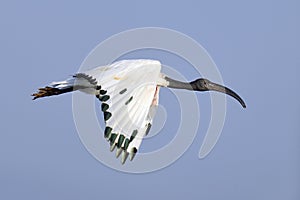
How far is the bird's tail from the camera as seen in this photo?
22.7 feet

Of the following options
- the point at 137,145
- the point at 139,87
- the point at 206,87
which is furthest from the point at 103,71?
the point at 206,87

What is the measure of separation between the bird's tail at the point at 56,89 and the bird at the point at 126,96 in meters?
0.48

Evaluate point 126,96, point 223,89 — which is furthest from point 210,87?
point 126,96

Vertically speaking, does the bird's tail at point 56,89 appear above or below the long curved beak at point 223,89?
below

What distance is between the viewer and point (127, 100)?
5.30m

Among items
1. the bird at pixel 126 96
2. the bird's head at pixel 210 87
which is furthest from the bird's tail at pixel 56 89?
the bird's head at pixel 210 87

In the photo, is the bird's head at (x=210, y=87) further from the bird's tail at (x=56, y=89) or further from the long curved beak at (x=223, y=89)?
the bird's tail at (x=56, y=89)

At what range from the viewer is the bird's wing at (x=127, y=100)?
5035mm

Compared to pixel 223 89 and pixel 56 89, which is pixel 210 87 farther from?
pixel 56 89

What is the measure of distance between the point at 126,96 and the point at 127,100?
41mm

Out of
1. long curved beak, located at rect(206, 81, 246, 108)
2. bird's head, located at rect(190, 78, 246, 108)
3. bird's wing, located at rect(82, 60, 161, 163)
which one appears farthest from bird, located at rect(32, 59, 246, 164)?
long curved beak, located at rect(206, 81, 246, 108)

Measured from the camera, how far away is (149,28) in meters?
6.40

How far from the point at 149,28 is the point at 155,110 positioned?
2.87 feet

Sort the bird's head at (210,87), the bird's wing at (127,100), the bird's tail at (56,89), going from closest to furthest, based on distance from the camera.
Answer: the bird's wing at (127,100), the bird's tail at (56,89), the bird's head at (210,87)
